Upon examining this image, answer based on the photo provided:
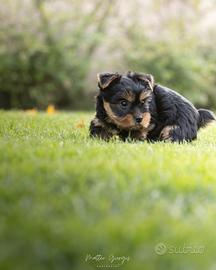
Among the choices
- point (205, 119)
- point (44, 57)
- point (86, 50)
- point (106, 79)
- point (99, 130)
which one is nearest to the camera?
point (106, 79)

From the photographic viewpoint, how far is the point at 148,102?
7.77 meters

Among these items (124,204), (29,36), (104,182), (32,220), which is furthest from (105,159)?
(29,36)

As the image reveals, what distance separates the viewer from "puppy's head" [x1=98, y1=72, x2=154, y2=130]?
7422 millimetres

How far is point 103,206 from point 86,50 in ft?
51.6

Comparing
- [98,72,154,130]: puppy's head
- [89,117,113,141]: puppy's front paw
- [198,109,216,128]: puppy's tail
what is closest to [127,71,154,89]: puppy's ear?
[98,72,154,130]: puppy's head

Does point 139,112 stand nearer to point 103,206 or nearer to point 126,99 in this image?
point 126,99

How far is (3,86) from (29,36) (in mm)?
1743

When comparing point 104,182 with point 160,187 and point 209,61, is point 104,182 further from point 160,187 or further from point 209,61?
point 209,61

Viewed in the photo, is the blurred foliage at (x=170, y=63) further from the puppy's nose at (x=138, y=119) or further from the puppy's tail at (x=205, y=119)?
the puppy's nose at (x=138, y=119)

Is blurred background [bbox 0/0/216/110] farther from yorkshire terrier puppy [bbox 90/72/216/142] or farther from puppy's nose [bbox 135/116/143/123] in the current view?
puppy's nose [bbox 135/116/143/123]

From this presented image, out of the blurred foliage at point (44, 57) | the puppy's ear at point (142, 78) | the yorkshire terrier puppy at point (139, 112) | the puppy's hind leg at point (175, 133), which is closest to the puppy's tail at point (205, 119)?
the yorkshire terrier puppy at point (139, 112)

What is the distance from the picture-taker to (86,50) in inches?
766

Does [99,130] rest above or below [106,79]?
below

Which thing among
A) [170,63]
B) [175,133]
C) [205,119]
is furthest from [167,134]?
[170,63]
